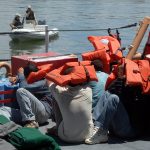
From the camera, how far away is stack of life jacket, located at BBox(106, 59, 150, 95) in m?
4.80

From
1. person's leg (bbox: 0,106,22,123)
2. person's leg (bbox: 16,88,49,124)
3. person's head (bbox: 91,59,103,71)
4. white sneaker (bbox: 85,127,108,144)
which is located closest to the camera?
white sneaker (bbox: 85,127,108,144)

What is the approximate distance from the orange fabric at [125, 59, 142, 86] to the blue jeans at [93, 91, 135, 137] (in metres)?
0.22

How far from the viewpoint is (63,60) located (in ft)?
20.4

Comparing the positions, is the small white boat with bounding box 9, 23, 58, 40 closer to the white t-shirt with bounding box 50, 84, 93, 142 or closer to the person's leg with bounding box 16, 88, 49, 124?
the person's leg with bounding box 16, 88, 49, 124

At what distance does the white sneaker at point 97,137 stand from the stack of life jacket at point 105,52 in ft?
3.72

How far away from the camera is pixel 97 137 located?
4.86m

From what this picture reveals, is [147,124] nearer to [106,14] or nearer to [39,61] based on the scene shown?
[39,61]

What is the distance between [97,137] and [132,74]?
73cm

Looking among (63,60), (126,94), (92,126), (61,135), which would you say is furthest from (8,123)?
(63,60)

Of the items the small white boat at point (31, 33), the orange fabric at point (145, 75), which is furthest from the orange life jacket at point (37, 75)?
the small white boat at point (31, 33)

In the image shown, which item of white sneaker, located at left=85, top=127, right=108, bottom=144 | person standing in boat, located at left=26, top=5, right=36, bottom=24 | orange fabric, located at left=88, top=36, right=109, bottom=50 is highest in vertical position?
orange fabric, located at left=88, top=36, right=109, bottom=50

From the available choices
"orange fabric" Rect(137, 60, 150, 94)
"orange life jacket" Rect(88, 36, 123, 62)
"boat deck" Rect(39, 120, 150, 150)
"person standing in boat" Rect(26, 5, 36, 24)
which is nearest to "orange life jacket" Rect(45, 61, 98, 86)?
"orange fabric" Rect(137, 60, 150, 94)

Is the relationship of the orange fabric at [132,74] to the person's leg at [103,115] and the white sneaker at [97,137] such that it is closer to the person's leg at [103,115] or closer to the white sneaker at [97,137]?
the person's leg at [103,115]

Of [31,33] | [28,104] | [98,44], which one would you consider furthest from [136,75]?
[31,33]
